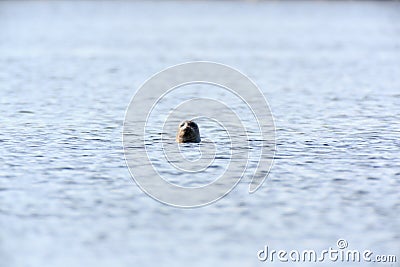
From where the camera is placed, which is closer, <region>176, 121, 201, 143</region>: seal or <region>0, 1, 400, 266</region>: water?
<region>0, 1, 400, 266</region>: water

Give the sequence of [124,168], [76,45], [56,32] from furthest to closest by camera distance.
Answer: [56,32], [76,45], [124,168]

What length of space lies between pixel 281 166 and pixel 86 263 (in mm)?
11307

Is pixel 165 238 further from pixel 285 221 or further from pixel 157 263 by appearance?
pixel 285 221

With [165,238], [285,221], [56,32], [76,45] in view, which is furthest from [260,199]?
[56,32]

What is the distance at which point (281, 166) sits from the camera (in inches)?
1156

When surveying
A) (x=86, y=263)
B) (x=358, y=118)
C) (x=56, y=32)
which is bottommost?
(x=86, y=263)

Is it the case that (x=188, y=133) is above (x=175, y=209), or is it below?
above

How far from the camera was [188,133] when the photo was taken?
33.2 meters

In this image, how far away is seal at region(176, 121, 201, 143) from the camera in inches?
1302

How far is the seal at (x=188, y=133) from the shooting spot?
1302 inches

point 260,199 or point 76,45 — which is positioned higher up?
point 76,45

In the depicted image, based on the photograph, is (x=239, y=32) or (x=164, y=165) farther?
(x=239, y=32)

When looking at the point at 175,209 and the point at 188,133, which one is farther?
the point at 188,133

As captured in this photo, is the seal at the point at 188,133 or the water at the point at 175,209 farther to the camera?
the seal at the point at 188,133
